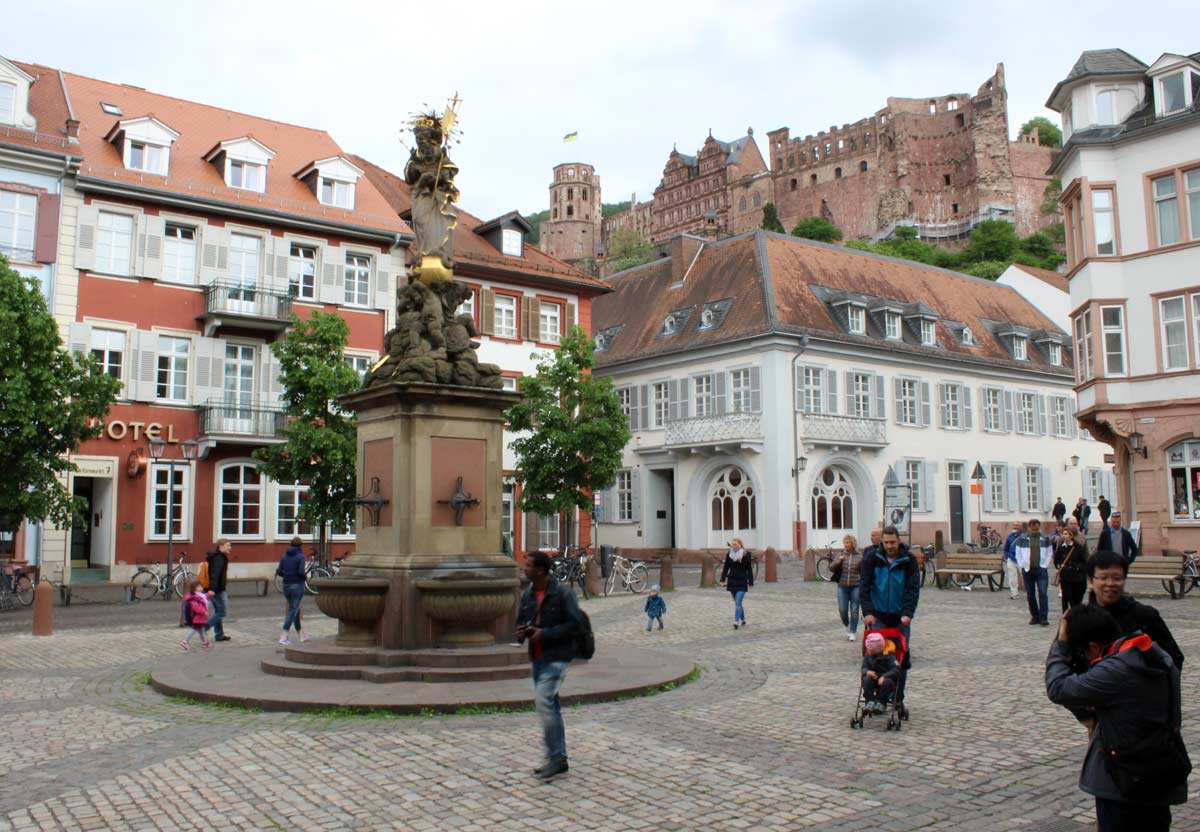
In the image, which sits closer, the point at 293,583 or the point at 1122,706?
the point at 1122,706

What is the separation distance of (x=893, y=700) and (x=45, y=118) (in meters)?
29.2

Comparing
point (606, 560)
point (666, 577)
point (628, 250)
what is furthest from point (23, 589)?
point (628, 250)

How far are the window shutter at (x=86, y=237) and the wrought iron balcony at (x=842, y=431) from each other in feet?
74.1

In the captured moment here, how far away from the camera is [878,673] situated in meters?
8.85

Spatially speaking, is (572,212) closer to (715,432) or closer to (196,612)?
(715,432)

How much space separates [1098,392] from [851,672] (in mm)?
17253

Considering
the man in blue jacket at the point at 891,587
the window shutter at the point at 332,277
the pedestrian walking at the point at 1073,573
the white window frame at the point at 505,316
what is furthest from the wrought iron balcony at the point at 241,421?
the man in blue jacket at the point at 891,587

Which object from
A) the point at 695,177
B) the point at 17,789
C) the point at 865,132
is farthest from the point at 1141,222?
the point at 695,177

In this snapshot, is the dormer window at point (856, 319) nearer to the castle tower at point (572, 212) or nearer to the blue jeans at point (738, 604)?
Result: the blue jeans at point (738, 604)

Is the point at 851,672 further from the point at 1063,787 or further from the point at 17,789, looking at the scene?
the point at 17,789

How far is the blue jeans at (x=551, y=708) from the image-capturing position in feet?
23.2

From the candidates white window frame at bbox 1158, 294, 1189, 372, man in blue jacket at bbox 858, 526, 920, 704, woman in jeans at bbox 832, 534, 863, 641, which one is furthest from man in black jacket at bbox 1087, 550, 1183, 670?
white window frame at bbox 1158, 294, 1189, 372

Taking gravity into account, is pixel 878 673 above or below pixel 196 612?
below

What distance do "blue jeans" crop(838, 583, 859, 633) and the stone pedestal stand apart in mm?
5538
